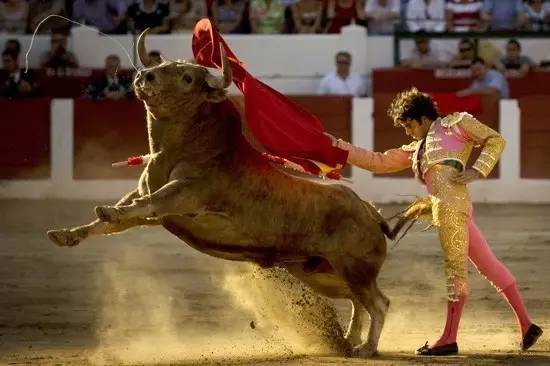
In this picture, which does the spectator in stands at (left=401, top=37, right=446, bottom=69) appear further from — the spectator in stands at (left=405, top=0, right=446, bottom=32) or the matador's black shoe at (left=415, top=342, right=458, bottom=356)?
the matador's black shoe at (left=415, top=342, right=458, bottom=356)

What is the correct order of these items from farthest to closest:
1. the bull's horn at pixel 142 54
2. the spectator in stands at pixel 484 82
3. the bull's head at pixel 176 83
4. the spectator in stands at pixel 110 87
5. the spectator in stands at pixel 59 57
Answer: the spectator in stands at pixel 59 57
the spectator in stands at pixel 110 87
the spectator in stands at pixel 484 82
the bull's horn at pixel 142 54
the bull's head at pixel 176 83

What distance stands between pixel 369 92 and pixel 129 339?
7538 millimetres

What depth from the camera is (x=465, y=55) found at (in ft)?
44.0

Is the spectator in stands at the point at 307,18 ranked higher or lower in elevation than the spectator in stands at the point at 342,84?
higher

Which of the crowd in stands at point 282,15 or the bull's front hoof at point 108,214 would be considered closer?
the bull's front hoof at point 108,214

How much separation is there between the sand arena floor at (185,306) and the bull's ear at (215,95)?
101 centimetres

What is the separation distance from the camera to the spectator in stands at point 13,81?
525 inches

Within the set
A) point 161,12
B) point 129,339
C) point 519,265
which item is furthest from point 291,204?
point 161,12

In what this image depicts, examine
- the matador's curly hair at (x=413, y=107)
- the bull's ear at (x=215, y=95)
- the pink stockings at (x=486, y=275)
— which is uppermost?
the bull's ear at (x=215, y=95)

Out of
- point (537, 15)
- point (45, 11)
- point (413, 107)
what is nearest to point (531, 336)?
point (413, 107)

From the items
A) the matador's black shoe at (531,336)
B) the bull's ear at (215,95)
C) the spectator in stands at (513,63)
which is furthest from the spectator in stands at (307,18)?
the matador's black shoe at (531,336)

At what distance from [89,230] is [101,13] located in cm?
901

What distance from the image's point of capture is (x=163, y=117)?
18.5 feet

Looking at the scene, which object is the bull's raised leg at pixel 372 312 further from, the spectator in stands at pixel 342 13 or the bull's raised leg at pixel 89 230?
A: the spectator in stands at pixel 342 13
